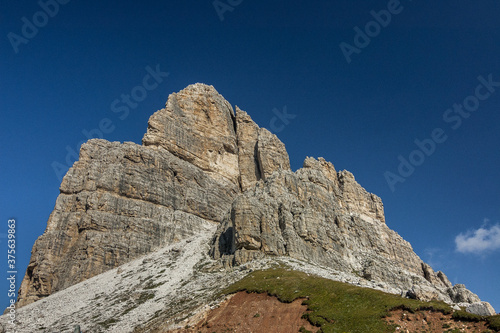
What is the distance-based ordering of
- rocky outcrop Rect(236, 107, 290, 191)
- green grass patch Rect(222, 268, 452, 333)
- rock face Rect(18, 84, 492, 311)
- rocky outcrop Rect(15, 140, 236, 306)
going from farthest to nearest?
rocky outcrop Rect(236, 107, 290, 191)
rocky outcrop Rect(15, 140, 236, 306)
rock face Rect(18, 84, 492, 311)
green grass patch Rect(222, 268, 452, 333)

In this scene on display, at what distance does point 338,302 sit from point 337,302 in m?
0.10

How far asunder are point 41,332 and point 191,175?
78.9 meters

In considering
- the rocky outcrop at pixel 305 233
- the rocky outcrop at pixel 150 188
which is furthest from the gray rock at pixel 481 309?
the rocky outcrop at pixel 150 188

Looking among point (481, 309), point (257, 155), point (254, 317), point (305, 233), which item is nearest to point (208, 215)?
point (257, 155)

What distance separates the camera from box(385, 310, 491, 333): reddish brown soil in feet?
96.2

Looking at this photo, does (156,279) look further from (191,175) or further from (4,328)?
(191,175)

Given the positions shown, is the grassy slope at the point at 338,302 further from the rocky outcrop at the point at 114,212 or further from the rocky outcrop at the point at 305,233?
the rocky outcrop at the point at 114,212

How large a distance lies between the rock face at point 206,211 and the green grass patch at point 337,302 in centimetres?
495

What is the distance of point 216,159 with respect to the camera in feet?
505

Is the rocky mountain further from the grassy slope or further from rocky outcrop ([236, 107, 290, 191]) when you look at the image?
the grassy slope

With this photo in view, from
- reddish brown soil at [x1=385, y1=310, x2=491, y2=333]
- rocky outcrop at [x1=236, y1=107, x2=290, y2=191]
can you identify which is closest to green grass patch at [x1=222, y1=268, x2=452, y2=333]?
reddish brown soil at [x1=385, y1=310, x2=491, y2=333]

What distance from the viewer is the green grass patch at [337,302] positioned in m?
33.7

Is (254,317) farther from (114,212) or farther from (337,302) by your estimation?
(114,212)

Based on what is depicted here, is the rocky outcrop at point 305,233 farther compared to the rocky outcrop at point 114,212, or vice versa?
the rocky outcrop at point 114,212
